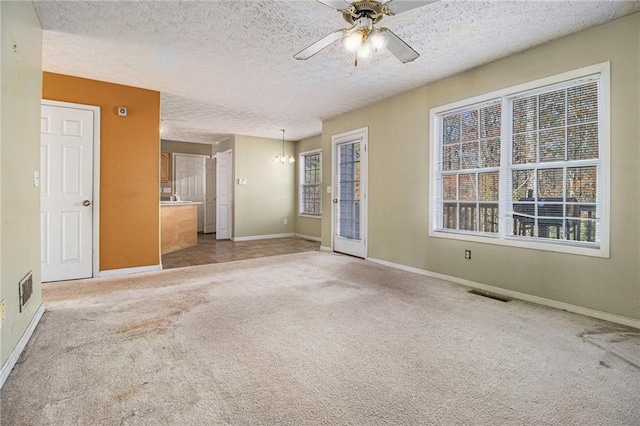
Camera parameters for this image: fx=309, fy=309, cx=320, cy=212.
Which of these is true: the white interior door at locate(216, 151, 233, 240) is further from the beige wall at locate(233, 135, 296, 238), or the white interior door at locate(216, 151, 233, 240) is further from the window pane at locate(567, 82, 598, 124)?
the window pane at locate(567, 82, 598, 124)

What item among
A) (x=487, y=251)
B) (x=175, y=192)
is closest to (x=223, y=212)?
(x=175, y=192)

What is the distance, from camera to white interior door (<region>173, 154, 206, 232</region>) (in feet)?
27.6

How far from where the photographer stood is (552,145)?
3016 mm

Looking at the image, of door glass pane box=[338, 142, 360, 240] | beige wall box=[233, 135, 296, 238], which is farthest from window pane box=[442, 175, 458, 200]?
beige wall box=[233, 135, 296, 238]

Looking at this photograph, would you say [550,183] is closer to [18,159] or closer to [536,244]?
[536,244]

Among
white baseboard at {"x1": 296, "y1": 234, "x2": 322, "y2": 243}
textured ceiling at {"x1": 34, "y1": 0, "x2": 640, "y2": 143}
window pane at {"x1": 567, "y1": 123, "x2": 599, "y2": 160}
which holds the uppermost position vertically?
textured ceiling at {"x1": 34, "y1": 0, "x2": 640, "y2": 143}

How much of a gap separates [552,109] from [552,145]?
13.9 inches

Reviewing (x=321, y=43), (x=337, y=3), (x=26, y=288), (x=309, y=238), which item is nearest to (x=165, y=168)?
(x=309, y=238)

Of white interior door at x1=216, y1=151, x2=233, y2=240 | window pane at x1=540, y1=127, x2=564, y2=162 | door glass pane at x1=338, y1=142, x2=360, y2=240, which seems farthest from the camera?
white interior door at x1=216, y1=151, x2=233, y2=240

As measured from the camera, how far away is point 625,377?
5.86 feet

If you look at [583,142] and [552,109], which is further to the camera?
[552,109]

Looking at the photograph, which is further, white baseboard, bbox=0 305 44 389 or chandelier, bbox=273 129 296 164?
chandelier, bbox=273 129 296 164

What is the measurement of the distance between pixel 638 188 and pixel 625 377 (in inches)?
62.2

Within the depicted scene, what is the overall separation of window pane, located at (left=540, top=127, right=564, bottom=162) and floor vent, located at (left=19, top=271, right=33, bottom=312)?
14.8 ft
